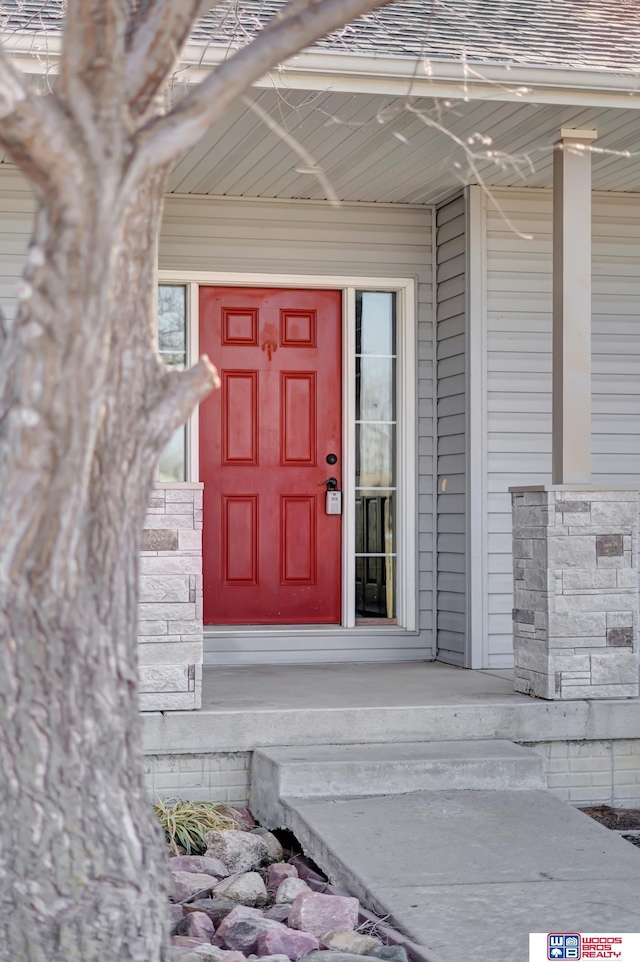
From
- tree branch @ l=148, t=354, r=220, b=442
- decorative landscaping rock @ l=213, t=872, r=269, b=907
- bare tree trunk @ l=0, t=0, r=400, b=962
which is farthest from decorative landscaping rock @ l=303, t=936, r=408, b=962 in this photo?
tree branch @ l=148, t=354, r=220, b=442

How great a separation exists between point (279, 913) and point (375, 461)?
373cm

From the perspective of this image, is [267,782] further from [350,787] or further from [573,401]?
[573,401]

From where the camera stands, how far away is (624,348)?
6.99 meters

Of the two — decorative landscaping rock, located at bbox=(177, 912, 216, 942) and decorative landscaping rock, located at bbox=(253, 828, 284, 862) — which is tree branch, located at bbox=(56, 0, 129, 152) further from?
decorative landscaping rock, located at bbox=(253, 828, 284, 862)

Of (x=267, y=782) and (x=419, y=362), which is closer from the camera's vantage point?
(x=267, y=782)

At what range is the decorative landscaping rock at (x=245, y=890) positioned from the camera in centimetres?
392

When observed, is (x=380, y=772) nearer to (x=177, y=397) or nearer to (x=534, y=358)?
(x=177, y=397)

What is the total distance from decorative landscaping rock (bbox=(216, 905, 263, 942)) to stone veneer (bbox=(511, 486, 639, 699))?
2.16 m

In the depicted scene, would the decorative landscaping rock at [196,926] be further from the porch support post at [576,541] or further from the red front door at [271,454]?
the red front door at [271,454]

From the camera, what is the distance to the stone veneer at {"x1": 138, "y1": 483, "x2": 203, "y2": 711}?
5086 mm

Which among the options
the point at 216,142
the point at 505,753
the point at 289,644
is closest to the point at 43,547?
the point at 505,753

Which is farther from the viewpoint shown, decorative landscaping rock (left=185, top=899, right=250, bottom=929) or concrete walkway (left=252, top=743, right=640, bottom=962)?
decorative landscaping rock (left=185, top=899, right=250, bottom=929)

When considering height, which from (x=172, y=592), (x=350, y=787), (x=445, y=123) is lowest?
(x=350, y=787)

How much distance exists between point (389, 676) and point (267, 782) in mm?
1568
